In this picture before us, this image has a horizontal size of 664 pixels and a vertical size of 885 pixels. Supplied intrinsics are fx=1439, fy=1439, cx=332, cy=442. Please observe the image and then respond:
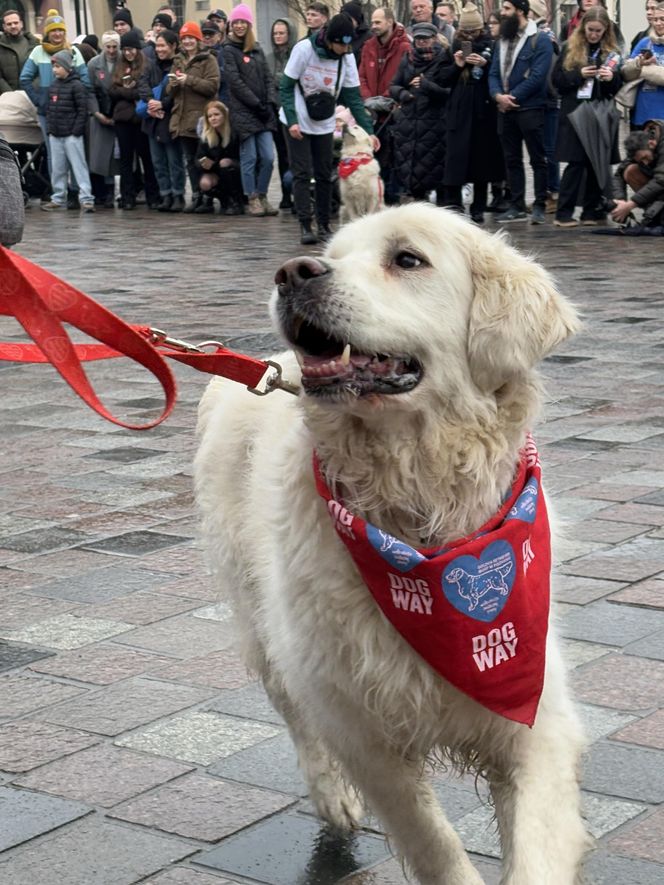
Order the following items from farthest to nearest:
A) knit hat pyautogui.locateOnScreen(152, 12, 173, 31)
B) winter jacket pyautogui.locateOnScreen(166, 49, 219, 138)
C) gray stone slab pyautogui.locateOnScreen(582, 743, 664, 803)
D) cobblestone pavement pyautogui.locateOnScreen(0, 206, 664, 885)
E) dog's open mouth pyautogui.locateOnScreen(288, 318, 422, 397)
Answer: knit hat pyautogui.locateOnScreen(152, 12, 173, 31) → winter jacket pyautogui.locateOnScreen(166, 49, 219, 138) → gray stone slab pyautogui.locateOnScreen(582, 743, 664, 803) → cobblestone pavement pyautogui.locateOnScreen(0, 206, 664, 885) → dog's open mouth pyautogui.locateOnScreen(288, 318, 422, 397)

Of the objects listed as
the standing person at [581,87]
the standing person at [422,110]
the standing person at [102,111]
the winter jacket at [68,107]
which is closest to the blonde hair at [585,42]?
the standing person at [581,87]

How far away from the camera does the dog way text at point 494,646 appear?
2.96m

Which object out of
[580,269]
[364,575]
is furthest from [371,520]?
[580,269]

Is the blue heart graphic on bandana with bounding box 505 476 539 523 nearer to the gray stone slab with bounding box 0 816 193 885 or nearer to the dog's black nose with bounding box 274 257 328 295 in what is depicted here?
the dog's black nose with bounding box 274 257 328 295

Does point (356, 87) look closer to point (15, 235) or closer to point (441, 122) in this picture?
point (441, 122)

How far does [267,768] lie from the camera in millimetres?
3701

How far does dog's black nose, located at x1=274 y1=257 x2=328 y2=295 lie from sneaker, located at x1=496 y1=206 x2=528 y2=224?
14.3 metres

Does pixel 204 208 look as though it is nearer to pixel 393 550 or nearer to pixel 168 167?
pixel 168 167

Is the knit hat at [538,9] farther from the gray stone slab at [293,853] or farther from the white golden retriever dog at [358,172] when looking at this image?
the gray stone slab at [293,853]

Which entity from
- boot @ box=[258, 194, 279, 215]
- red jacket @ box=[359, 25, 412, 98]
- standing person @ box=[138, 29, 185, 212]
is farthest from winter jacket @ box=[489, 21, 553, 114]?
standing person @ box=[138, 29, 185, 212]

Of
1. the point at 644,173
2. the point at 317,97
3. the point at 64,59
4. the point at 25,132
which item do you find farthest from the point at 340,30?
the point at 25,132

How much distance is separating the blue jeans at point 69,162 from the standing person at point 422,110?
20.0ft

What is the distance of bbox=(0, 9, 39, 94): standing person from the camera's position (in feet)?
74.9

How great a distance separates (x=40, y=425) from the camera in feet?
25.4
